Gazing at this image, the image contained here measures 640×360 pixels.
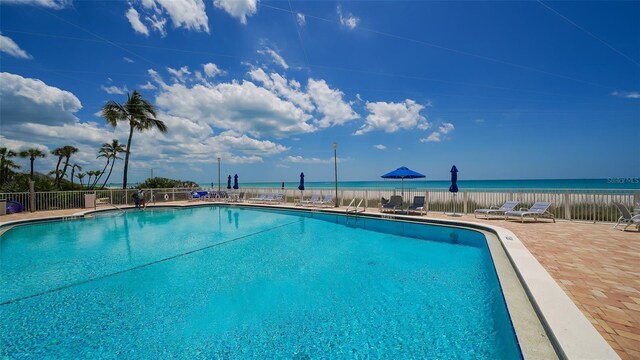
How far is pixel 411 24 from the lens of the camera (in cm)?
935

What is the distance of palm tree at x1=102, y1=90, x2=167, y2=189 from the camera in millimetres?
18667

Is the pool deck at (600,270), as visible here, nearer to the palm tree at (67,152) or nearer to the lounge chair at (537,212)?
the lounge chair at (537,212)

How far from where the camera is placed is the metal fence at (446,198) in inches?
313

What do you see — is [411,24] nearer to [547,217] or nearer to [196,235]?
[547,217]

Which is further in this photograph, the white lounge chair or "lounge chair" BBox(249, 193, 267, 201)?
"lounge chair" BBox(249, 193, 267, 201)

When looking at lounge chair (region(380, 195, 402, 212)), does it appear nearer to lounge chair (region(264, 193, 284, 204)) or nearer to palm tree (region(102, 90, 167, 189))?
lounge chair (region(264, 193, 284, 204))

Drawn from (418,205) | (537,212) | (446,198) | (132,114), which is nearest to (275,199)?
(418,205)

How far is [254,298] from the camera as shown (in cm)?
414

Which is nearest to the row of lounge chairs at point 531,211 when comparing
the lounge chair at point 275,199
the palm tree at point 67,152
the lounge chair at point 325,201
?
the lounge chair at point 325,201

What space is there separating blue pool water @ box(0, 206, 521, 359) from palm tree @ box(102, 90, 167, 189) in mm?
13076

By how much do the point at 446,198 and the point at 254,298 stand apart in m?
9.80

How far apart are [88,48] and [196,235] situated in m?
8.66

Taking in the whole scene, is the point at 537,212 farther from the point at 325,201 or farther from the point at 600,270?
the point at 325,201

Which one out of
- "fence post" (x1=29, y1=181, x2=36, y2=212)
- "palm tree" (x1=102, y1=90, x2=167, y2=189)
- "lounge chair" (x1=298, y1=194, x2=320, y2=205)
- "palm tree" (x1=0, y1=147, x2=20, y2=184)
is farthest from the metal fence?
"palm tree" (x1=0, y1=147, x2=20, y2=184)
